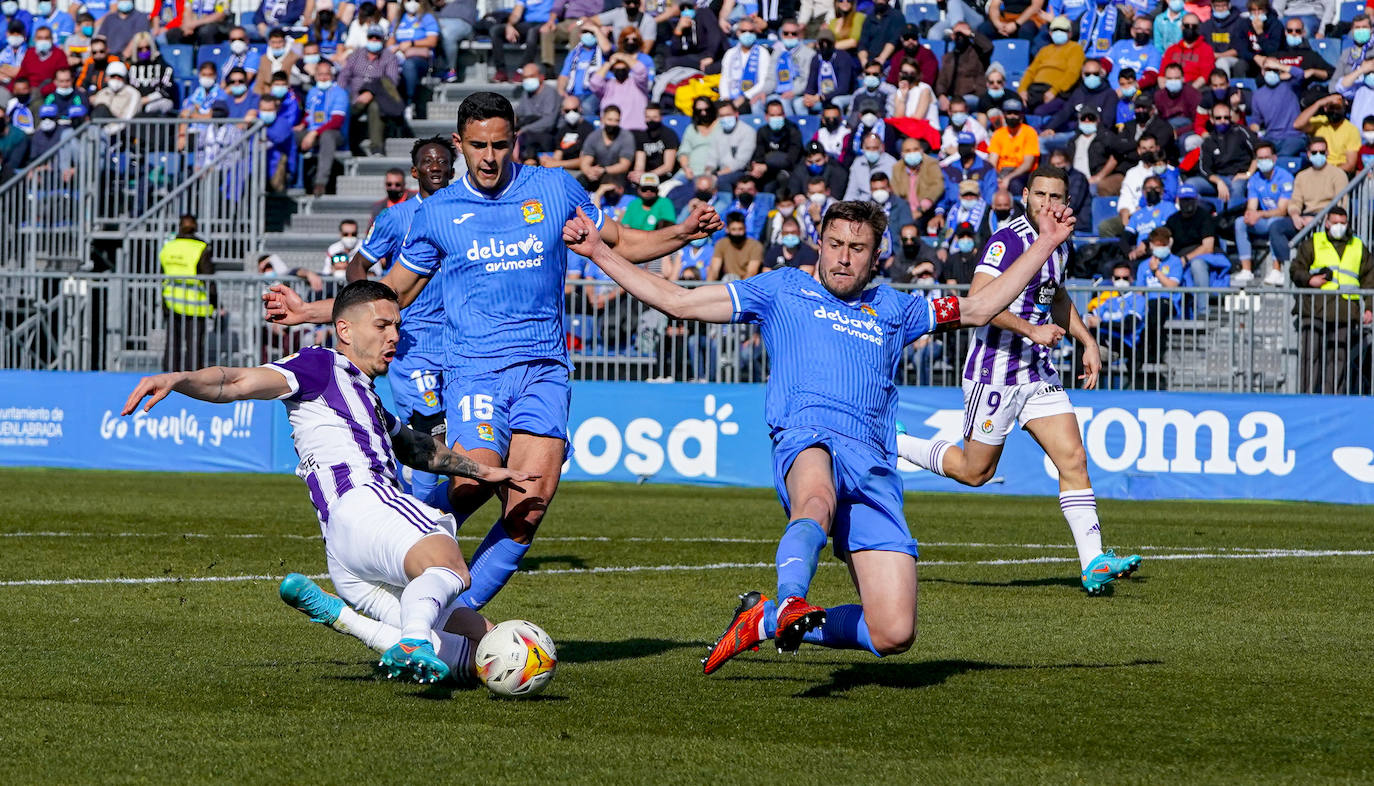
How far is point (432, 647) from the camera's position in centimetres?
620

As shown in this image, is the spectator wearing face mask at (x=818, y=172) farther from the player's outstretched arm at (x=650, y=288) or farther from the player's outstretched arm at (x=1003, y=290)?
the player's outstretched arm at (x=650, y=288)

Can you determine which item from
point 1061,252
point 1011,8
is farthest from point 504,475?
point 1011,8

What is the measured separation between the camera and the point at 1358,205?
2136 cm

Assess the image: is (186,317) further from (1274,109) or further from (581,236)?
(581,236)

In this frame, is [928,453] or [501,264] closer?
[501,264]

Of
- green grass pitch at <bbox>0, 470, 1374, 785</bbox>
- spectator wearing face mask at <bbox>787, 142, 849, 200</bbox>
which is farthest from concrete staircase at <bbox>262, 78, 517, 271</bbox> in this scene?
green grass pitch at <bbox>0, 470, 1374, 785</bbox>

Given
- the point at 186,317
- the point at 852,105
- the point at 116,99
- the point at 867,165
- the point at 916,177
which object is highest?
the point at 116,99

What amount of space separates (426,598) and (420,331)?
4229 millimetres

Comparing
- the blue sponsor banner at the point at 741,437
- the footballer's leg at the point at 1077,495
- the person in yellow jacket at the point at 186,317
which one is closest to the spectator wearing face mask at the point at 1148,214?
the blue sponsor banner at the point at 741,437

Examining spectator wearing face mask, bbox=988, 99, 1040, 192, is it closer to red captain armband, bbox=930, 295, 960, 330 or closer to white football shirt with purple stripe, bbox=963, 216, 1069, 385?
white football shirt with purple stripe, bbox=963, 216, 1069, 385

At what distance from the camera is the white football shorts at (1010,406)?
11.1 meters

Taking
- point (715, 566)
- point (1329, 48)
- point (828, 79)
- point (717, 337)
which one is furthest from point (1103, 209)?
point (715, 566)

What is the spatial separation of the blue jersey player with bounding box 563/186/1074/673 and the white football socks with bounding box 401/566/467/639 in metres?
1.24

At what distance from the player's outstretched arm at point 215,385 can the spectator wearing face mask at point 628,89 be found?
19.6 meters
